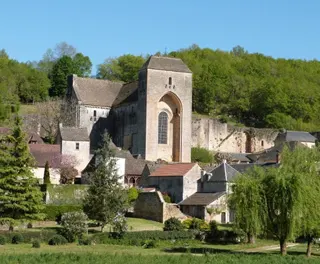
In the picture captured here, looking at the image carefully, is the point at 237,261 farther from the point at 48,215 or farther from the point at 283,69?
the point at 283,69

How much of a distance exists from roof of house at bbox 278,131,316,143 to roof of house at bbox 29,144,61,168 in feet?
97.8

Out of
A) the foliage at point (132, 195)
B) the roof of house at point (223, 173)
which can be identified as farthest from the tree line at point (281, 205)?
the foliage at point (132, 195)

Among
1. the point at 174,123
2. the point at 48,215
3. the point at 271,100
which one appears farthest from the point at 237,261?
the point at 271,100

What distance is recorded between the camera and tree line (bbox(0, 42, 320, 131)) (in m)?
95.1

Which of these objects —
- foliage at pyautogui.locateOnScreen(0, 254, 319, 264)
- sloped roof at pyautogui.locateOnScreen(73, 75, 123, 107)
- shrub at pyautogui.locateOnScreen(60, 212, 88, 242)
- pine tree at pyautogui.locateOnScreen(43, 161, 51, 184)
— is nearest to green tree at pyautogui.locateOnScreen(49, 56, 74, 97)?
sloped roof at pyautogui.locateOnScreen(73, 75, 123, 107)

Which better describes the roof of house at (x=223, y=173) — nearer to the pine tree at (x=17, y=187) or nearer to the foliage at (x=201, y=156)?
the pine tree at (x=17, y=187)

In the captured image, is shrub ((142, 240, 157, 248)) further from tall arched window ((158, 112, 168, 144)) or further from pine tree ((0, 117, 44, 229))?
Answer: tall arched window ((158, 112, 168, 144))

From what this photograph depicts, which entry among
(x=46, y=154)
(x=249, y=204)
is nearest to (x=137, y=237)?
(x=249, y=204)

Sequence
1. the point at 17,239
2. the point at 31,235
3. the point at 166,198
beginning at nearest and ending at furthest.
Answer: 1. the point at 17,239
2. the point at 31,235
3. the point at 166,198

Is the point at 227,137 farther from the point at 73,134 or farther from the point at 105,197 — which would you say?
the point at 105,197

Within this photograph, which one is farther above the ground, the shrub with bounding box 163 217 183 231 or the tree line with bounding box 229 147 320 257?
the tree line with bounding box 229 147 320 257

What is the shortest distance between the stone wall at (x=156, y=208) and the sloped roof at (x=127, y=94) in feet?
72.1

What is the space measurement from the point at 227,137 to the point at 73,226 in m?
44.3

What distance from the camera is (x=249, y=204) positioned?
123ft
